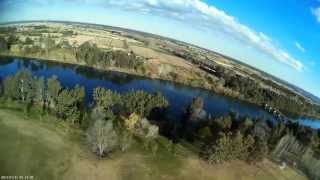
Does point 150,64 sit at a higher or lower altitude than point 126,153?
higher

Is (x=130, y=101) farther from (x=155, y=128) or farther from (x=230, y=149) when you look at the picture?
(x=230, y=149)

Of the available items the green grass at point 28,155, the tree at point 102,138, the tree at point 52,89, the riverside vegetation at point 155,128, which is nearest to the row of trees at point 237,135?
the riverside vegetation at point 155,128

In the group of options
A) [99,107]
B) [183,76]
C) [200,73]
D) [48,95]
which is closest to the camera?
[200,73]

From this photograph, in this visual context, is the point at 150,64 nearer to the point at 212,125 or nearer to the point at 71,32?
the point at 212,125

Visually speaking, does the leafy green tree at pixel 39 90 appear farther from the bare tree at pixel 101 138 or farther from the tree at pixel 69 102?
the bare tree at pixel 101 138

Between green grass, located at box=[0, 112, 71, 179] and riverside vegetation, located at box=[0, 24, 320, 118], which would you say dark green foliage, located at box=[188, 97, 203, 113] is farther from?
green grass, located at box=[0, 112, 71, 179]

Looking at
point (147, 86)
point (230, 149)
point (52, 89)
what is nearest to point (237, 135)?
point (230, 149)

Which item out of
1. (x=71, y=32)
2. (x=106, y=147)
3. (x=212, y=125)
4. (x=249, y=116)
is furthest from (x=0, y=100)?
(x=249, y=116)
